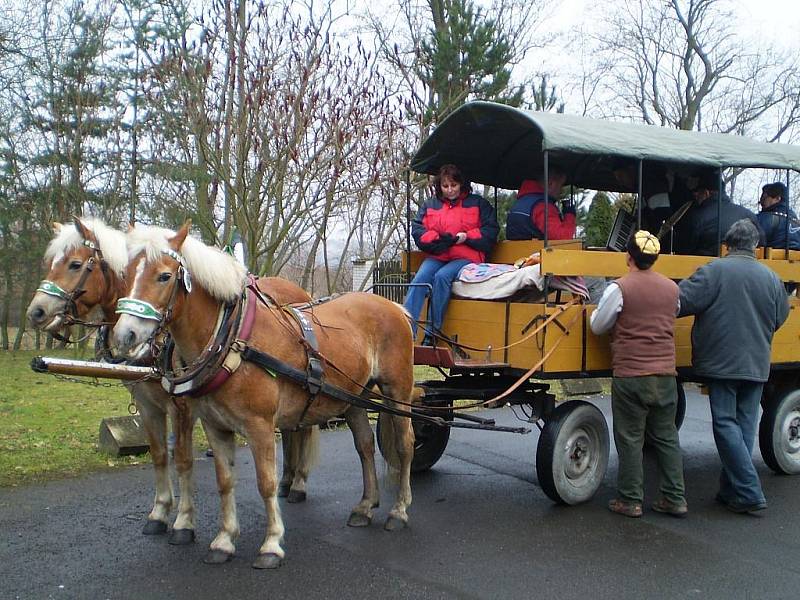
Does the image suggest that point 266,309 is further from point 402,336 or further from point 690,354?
point 690,354

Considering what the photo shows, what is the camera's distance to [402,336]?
16.4 ft

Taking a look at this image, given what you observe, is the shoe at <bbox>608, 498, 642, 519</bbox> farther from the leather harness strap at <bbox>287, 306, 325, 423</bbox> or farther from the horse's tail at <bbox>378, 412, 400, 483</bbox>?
the leather harness strap at <bbox>287, 306, 325, 423</bbox>

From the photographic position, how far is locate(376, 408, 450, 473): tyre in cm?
612

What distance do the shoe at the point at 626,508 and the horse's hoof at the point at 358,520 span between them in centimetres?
174

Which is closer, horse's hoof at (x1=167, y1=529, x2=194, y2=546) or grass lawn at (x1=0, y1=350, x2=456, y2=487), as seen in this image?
horse's hoof at (x1=167, y1=529, x2=194, y2=546)

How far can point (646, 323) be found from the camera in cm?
488

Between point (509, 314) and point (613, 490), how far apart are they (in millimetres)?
1777

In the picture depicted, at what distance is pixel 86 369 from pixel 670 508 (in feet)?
12.8

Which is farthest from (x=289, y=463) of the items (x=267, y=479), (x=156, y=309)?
(x=156, y=309)

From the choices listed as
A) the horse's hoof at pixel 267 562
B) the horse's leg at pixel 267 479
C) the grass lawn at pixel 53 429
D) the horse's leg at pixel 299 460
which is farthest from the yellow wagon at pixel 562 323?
the grass lawn at pixel 53 429

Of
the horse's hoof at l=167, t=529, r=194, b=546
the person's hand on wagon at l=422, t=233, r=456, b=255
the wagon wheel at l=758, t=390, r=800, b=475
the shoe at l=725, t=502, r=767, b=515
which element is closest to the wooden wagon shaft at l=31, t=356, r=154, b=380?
the horse's hoof at l=167, t=529, r=194, b=546

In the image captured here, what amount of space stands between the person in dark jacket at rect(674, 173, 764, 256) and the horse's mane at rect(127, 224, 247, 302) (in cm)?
406

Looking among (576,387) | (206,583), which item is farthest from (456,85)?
(206,583)

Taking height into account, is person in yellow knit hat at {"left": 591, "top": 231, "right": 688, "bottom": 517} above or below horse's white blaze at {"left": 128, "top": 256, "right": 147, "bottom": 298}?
below
